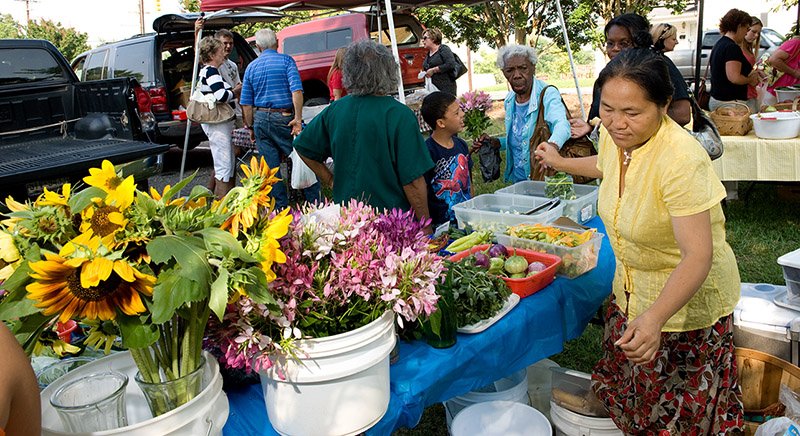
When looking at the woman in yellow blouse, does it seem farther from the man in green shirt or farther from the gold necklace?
the man in green shirt

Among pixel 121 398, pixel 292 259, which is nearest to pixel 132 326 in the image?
pixel 121 398

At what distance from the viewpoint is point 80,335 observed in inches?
72.4

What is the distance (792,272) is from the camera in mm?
2531

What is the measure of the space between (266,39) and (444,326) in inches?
191

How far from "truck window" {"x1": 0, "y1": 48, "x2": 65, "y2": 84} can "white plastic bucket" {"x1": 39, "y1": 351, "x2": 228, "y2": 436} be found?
5.39 m

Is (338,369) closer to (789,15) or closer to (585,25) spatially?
(585,25)

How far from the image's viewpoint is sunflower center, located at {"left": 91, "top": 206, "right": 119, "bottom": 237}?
3.75 ft

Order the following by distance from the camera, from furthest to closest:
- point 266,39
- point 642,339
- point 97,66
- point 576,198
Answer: point 97,66 → point 266,39 → point 576,198 → point 642,339

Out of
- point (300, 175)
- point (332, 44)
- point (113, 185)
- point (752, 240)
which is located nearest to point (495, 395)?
point (113, 185)

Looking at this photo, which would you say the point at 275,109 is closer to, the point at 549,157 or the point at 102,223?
the point at 549,157

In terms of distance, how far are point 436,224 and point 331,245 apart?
196cm

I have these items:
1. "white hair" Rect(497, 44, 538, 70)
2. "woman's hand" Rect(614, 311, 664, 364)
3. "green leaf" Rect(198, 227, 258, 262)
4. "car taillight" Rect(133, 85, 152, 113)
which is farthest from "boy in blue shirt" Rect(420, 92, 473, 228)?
"car taillight" Rect(133, 85, 152, 113)

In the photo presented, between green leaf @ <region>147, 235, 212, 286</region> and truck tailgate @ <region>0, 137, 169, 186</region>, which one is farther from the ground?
green leaf @ <region>147, 235, 212, 286</region>

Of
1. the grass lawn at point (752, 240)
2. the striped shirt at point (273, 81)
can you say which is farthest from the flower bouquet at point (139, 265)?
the striped shirt at point (273, 81)
